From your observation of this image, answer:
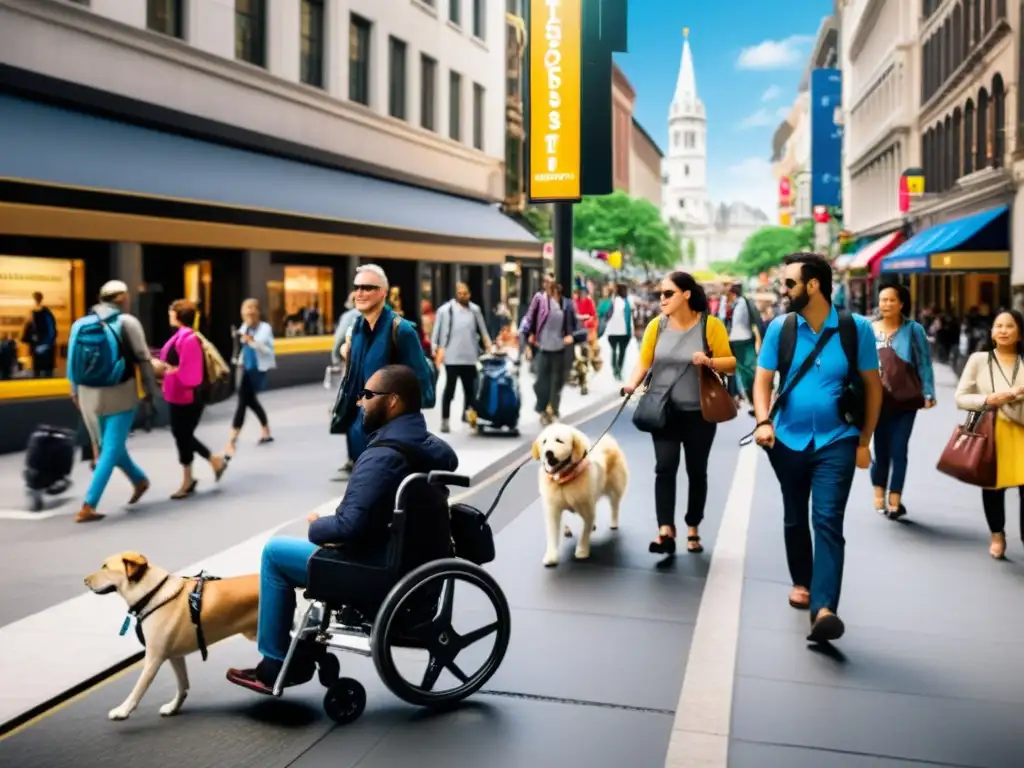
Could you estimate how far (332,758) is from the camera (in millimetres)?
4555

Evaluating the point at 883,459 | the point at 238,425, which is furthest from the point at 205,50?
the point at 883,459

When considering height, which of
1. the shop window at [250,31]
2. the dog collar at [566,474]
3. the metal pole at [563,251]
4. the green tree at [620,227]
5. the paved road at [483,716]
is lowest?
the paved road at [483,716]

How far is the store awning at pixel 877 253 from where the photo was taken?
46375mm

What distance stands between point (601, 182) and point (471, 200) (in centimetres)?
1234

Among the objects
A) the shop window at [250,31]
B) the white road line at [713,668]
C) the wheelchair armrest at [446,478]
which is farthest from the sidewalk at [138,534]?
the shop window at [250,31]

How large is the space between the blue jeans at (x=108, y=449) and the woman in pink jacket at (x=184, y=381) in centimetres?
61

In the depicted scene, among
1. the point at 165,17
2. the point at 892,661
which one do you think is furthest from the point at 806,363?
the point at 165,17

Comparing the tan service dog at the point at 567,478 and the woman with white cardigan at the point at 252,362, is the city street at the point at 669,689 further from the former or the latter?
the woman with white cardigan at the point at 252,362

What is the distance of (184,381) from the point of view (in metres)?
10.5

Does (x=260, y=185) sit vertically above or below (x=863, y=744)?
above

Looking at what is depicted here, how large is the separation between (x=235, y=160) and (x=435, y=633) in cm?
1696

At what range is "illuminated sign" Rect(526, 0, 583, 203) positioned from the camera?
24.1 m

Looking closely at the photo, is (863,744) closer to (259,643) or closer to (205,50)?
(259,643)

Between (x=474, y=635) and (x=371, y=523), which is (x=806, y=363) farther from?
(x=371, y=523)
